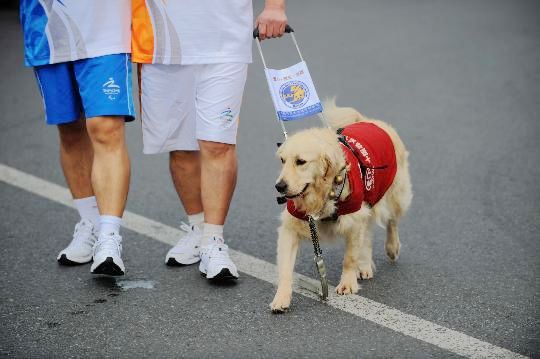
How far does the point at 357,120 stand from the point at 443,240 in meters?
0.91

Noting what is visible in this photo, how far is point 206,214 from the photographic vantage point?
15.1 ft

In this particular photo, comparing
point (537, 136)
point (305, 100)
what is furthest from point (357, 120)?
point (537, 136)

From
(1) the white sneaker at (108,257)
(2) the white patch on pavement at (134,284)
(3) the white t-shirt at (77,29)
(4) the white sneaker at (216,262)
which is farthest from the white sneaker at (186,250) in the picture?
(3) the white t-shirt at (77,29)

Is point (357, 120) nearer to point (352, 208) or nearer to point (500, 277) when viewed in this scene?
point (352, 208)

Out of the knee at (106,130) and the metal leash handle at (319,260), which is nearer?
the metal leash handle at (319,260)

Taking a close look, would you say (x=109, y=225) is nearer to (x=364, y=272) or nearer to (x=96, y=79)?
(x=96, y=79)

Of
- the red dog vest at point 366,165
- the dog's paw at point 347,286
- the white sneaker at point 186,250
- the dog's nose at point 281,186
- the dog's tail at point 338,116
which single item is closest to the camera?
the dog's nose at point 281,186

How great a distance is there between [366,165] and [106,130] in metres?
1.40

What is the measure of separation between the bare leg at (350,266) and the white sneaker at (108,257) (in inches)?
45.4

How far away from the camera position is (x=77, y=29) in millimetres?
4340

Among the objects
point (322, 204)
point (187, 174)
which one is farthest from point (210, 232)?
point (322, 204)

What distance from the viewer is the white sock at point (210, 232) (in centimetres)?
457

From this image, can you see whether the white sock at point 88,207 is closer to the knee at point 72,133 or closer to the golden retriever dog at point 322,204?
the knee at point 72,133

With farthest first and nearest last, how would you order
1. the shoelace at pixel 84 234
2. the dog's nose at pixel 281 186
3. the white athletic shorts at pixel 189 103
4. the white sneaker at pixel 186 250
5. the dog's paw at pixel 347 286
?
1. the shoelace at pixel 84 234
2. the white sneaker at pixel 186 250
3. the white athletic shorts at pixel 189 103
4. the dog's paw at pixel 347 286
5. the dog's nose at pixel 281 186
